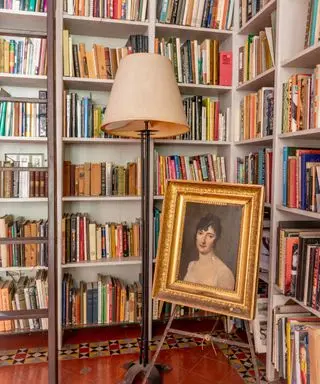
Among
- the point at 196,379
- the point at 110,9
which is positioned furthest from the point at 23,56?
the point at 196,379

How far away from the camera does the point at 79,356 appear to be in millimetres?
2148

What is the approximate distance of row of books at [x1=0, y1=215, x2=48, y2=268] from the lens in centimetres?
224

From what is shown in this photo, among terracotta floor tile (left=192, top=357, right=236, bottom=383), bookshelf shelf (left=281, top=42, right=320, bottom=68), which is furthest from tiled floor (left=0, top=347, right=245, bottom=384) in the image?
bookshelf shelf (left=281, top=42, right=320, bottom=68)

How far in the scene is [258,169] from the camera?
84.4 inches

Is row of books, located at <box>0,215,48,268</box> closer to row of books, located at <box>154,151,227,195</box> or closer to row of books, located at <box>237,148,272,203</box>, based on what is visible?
row of books, located at <box>154,151,227,195</box>

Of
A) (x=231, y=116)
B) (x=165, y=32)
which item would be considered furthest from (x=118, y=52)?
(x=231, y=116)

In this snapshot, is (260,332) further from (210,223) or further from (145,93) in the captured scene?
(145,93)

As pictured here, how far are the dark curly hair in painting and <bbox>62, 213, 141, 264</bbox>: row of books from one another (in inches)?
34.5

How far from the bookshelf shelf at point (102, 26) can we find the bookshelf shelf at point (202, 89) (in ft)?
1.51

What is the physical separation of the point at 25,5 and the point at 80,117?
74 cm

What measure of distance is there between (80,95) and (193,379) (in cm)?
198

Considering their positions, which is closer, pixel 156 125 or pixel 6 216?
pixel 156 125

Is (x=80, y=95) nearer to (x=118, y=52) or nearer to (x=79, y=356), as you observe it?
(x=118, y=52)

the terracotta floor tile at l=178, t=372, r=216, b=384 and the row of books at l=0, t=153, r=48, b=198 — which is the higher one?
the row of books at l=0, t=153, r=48, b=198
